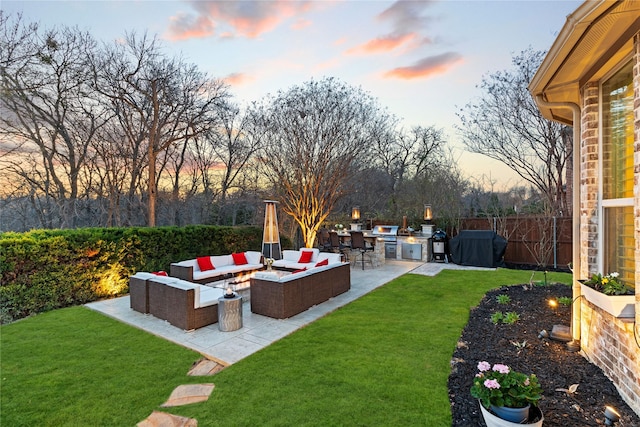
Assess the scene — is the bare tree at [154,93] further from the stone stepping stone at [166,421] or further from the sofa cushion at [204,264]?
the stone stepping stone at [166,421]

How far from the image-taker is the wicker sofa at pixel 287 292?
496 centimetres

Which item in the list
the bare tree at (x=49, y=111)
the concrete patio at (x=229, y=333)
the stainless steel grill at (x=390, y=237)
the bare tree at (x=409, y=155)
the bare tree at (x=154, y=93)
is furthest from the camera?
the bare tree at (x=409, y=155)

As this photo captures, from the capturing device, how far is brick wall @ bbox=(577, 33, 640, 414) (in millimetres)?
2184

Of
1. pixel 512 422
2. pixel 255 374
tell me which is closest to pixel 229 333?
pixel 255 374

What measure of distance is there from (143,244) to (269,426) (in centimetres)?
628

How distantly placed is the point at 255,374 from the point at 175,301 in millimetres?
2076

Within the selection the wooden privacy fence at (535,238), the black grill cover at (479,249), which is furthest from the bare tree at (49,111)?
the wooden privacy fence at (535,238)

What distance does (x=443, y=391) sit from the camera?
281 centimetres

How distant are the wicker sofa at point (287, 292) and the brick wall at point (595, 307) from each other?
371 cm

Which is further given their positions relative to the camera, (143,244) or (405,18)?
(143,244)

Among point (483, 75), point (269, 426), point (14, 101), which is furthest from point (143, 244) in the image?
point (483, 75)

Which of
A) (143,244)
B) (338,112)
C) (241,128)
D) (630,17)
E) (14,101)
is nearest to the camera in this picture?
(630,17)

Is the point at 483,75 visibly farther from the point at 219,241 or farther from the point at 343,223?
the point at 219,241

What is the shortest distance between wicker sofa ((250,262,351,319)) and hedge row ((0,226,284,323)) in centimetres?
359
